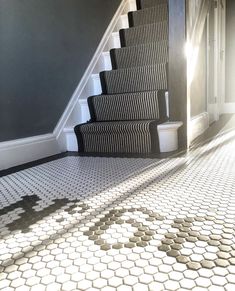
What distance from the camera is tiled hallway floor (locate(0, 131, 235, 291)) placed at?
1.83ft

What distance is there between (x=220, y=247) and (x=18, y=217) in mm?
586

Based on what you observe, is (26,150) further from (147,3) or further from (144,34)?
(147,3)

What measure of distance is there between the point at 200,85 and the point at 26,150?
1583 mm

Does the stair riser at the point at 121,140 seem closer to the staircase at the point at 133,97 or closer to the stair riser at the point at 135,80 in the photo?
the staircase at the point at 133,97

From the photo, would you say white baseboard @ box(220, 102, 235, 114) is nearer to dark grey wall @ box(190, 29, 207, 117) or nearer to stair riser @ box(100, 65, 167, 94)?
dark grey wall @ box(190, 29, 207, 117)

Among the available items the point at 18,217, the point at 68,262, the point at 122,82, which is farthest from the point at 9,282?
the point at 122,82

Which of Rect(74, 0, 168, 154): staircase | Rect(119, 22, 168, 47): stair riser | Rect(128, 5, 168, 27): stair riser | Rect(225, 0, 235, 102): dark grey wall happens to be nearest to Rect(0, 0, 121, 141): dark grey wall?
Rect(74, 0, 168, 154): staircase

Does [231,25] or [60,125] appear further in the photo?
[231,25]

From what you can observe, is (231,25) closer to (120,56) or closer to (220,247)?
(120,56)

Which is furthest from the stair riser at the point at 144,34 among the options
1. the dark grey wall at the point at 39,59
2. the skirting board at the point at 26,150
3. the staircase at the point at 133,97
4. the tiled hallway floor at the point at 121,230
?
the tiled hallway floor at the point at 121,230

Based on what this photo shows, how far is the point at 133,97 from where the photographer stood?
191cm

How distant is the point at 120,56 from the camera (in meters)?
2.32

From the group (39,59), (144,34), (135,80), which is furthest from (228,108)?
(39,59)

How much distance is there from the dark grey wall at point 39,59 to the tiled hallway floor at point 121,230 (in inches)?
19.9
